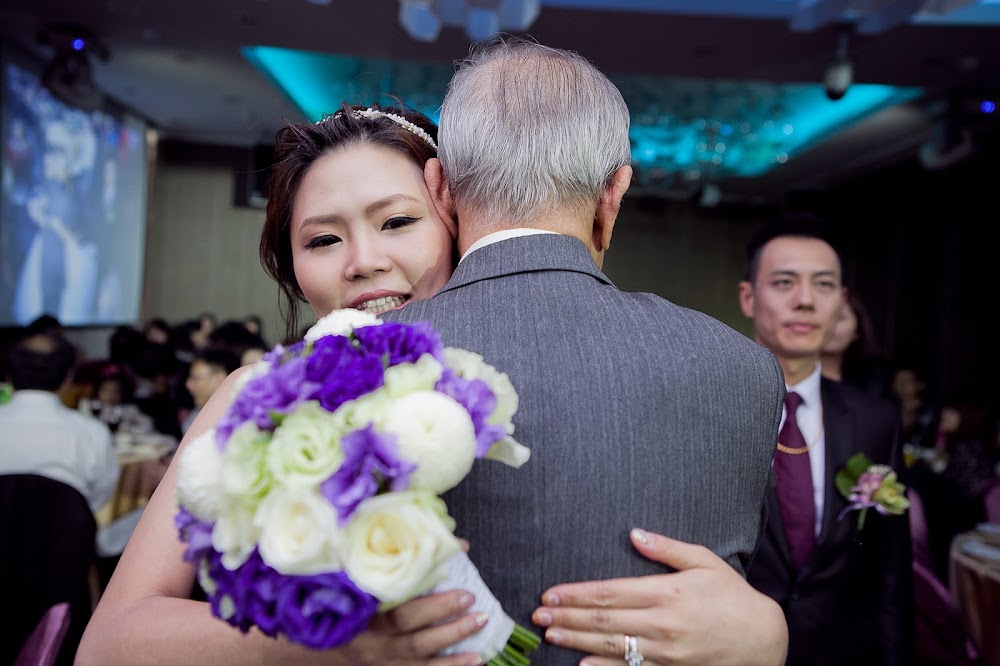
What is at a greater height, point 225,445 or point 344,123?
point 344,123

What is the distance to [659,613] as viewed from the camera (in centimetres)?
96

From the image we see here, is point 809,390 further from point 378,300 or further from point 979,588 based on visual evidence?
point 979,588

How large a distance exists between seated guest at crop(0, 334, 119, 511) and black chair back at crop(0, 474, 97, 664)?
0.51m

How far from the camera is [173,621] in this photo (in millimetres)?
1000

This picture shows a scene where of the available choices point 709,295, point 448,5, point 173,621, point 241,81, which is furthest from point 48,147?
point 709,295

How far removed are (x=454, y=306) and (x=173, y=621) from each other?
1.60 feet

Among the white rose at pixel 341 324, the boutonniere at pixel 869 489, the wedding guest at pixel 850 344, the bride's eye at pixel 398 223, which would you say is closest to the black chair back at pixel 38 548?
the bride's eye at pixel 398 223

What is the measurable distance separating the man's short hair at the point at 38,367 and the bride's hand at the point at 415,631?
353 centimetres

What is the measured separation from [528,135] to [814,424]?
5.70 feet

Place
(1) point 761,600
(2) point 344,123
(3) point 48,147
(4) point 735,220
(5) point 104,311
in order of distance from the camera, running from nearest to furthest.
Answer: (1) point 761,600 → (2) point 344,123 → (3) point 48,147 → (5) point 104,311 → (4) point 735,220

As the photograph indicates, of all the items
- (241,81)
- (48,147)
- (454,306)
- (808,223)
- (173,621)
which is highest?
(241,81)

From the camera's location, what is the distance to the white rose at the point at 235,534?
717 mm

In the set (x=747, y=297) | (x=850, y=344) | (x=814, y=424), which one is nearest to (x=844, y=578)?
(x=814, y=424)

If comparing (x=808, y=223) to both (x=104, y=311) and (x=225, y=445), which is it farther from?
(x=104, y=311)
